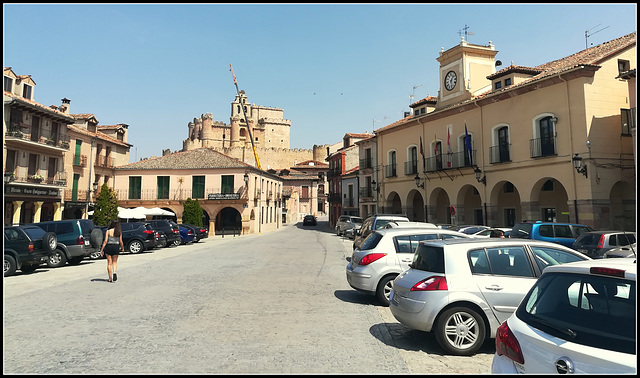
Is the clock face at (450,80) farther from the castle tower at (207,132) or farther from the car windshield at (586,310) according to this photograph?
the castle tower at (207,132)

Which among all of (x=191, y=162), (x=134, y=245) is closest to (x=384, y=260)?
(x=134, y=245)

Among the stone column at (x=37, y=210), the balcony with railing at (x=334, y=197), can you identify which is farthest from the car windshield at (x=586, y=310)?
the balcony with railing at (x=334, y=197)

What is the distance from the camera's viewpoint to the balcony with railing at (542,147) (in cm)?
1894

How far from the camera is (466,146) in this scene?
23516 mm

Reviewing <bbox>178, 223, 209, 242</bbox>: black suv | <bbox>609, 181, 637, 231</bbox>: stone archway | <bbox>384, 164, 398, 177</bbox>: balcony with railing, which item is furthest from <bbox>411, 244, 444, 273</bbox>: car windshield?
<bbox>384, 164, 398, 177</bbox>: balcony with railing

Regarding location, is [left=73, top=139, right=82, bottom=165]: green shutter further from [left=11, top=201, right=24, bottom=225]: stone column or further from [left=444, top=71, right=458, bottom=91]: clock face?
[left=444, top=71, right=458, bottom=91]: clock face

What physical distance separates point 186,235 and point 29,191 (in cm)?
1130

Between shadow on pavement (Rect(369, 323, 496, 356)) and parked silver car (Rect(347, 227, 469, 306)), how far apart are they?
58.0 inches

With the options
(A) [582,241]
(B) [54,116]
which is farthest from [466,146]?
(B) [54,116]

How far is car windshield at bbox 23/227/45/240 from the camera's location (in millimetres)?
12259

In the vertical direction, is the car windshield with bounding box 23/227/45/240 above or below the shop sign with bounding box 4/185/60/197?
below

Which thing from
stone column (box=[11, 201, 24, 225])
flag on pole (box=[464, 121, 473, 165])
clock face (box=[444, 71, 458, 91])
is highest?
clock face (box=[444, 71, 458, 91])

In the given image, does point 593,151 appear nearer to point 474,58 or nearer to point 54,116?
point 474,58

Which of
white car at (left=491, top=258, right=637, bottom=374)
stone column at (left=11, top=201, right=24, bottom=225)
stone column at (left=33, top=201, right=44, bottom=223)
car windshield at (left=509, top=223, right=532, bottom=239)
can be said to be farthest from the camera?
stone column at (left=33, top=201, right=44, bottom=223)
